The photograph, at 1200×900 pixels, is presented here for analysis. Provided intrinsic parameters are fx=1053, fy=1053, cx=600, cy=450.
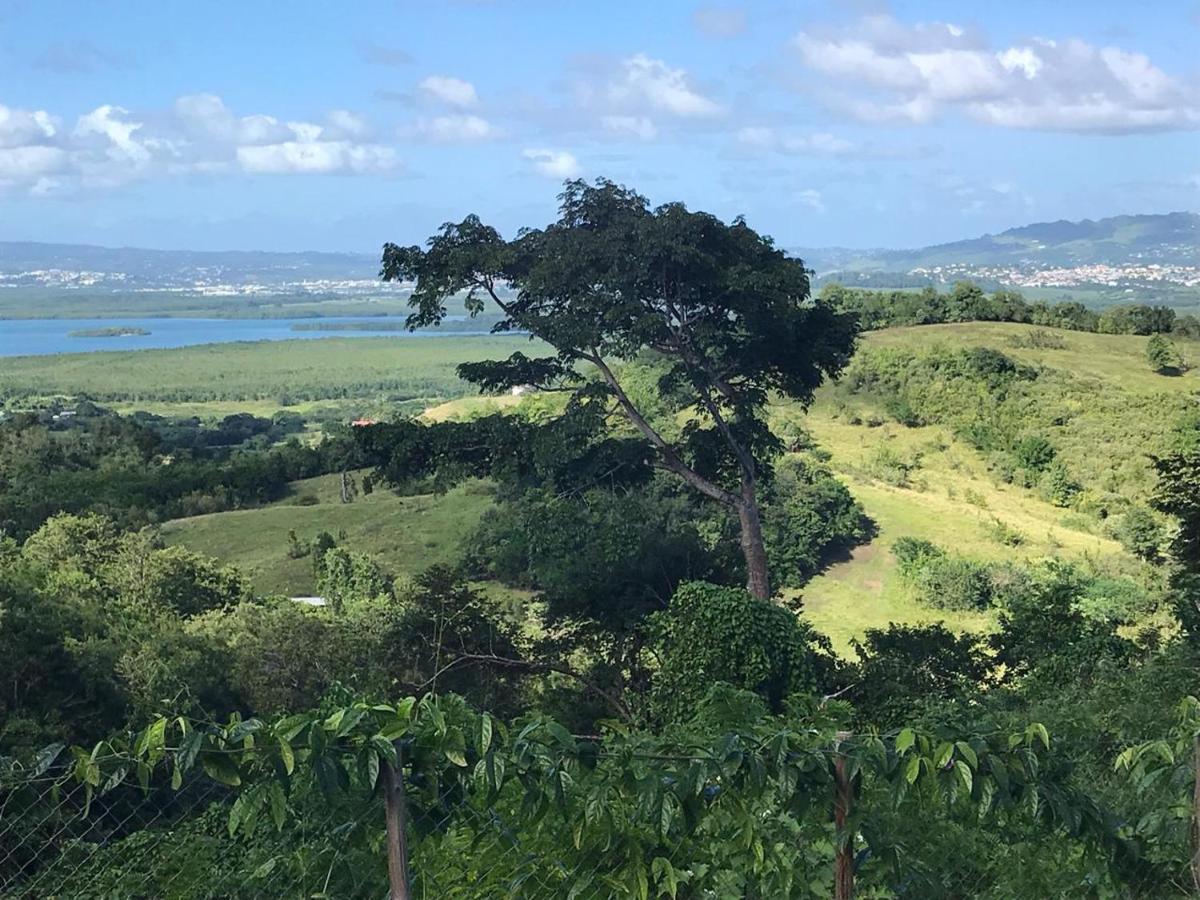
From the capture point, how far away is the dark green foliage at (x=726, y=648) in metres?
8.90

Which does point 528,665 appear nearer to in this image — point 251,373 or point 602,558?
point 602,558

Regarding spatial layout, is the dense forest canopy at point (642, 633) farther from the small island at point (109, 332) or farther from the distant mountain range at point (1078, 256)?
the distant mountain range at point (1078, 256)

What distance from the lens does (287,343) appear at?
430 ft

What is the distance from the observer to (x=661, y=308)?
11359 mm

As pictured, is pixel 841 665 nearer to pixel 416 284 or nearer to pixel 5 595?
pixel 416 284

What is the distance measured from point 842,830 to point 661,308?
9.23 m

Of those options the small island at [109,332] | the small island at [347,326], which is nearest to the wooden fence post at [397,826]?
the small island at [109,332]

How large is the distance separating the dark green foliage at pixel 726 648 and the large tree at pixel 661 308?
2.07 m

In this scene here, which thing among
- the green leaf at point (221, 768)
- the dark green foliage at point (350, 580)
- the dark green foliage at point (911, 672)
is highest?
the green leaf at point (221, 768)

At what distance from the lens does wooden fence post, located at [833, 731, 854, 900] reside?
8.05ft

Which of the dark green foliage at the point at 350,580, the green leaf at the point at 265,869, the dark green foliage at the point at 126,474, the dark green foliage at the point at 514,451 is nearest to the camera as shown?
the green leaf at the point at 265,869

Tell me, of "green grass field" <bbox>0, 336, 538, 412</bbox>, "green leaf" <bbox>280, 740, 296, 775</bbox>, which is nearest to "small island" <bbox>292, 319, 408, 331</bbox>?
"green grass field" <bbox>0, 336, 538, 412</bbox>

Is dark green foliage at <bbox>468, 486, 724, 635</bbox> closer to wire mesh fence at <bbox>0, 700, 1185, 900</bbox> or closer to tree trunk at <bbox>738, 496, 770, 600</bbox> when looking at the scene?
tree trunk at <bbox>738, 496, 770, 600</bbox>

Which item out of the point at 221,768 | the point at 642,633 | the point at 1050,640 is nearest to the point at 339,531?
the point at 642,633
